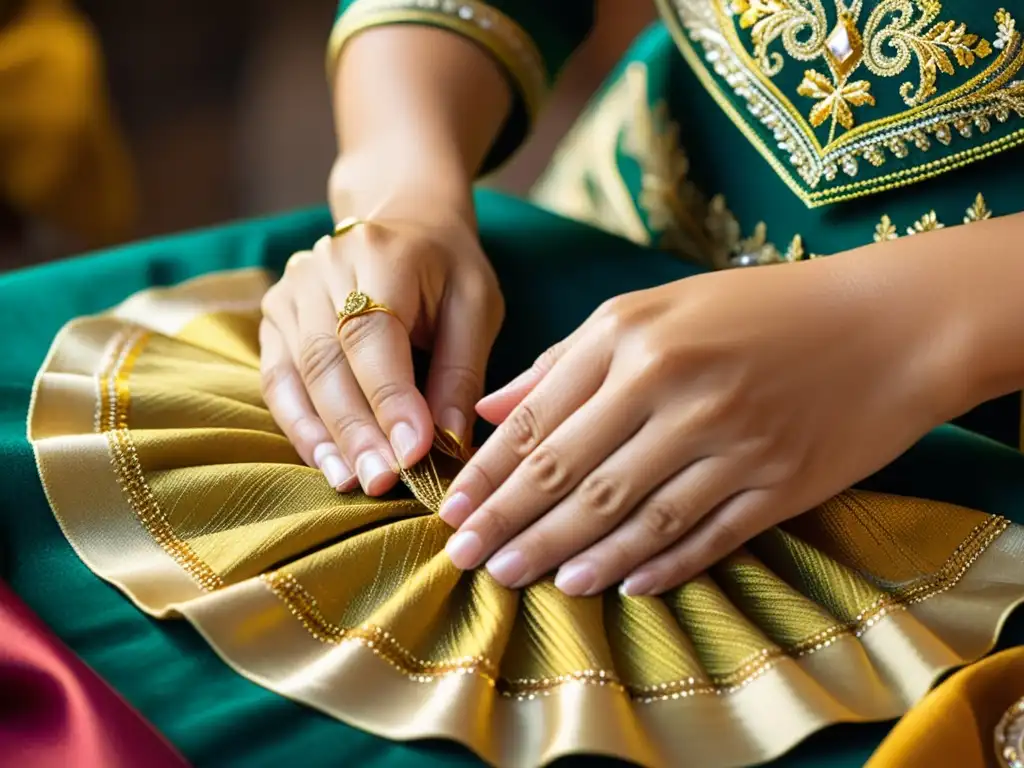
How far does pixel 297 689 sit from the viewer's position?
1.45 feet

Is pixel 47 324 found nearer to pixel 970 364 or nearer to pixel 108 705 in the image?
pixel 108 705

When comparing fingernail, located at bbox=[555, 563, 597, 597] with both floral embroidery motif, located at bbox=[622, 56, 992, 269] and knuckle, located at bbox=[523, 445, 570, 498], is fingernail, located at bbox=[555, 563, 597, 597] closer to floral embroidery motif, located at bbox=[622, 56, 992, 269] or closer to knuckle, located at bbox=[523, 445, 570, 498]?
knuckle, located at bbox=[523, 445, 570, 498]

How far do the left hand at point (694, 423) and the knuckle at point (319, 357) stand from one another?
0.11 m

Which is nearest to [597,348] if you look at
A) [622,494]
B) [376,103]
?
[622,494]

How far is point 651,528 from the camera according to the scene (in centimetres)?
50

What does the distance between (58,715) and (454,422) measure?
0.76 feet

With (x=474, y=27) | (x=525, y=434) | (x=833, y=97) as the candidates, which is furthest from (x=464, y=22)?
(x=525, y=434)

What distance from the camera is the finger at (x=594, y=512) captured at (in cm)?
49

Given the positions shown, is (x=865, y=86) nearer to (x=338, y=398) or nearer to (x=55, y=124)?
(x=338, y=398)

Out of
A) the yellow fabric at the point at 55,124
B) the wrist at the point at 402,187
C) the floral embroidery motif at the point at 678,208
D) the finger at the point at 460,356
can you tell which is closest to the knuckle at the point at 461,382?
the finger at the point at 460,356

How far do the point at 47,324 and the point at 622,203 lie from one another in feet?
1.36

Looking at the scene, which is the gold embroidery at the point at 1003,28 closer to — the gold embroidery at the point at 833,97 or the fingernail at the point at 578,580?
the gold embroidery at the point at 833,97

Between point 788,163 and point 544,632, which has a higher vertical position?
point 788,163

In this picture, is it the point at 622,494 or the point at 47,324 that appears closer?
the point at 622,494
